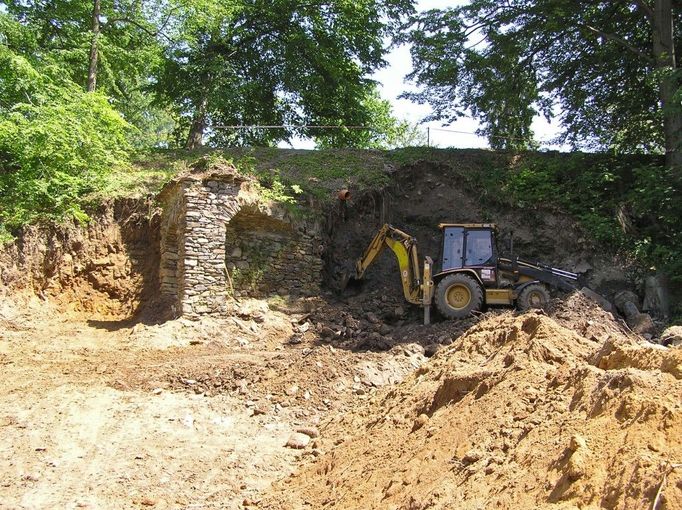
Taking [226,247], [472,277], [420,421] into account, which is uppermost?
[226,247]

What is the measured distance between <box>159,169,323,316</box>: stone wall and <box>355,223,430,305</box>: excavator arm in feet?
3.90

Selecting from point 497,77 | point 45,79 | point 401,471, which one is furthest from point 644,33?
point 401,471

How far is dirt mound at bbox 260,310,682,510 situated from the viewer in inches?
153

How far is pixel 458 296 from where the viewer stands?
43.6 feet

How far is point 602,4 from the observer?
1814cm

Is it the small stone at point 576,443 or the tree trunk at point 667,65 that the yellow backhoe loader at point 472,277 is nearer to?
the tree trunk at point 667,65

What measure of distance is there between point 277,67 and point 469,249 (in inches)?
478

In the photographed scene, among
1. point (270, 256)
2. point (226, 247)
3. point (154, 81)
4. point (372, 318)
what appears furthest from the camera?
point (154, 81)

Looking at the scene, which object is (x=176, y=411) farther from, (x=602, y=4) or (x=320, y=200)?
(x=602, y=4)

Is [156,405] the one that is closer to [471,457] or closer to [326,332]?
[326,332]

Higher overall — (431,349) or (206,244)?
(206,244)

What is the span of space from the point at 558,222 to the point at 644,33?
6.03 m

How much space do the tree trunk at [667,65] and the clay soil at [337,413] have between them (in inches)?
258

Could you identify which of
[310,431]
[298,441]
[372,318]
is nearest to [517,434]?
[298,441]
